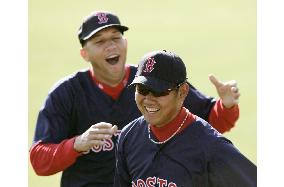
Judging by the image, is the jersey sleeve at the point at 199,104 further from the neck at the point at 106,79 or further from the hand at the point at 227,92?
the neck at the point at 106,79

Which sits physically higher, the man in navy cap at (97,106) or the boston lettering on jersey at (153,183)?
the man in navy cap at (97,106)

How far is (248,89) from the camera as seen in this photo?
34.6ft

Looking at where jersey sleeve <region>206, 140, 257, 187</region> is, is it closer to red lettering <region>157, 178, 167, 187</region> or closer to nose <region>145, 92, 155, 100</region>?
red lettering <region>157, 178, 167, 187</region>

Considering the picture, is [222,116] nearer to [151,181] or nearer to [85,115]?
[85,115]

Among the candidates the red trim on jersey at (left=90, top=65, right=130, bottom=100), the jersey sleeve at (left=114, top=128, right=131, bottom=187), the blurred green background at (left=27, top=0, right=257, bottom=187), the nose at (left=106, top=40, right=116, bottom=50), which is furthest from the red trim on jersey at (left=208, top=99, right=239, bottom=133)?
the blurred green background at (left=27, top=0, right=257, bottom=187)

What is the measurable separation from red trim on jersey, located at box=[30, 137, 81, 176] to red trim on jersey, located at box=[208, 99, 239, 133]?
3.35 ft

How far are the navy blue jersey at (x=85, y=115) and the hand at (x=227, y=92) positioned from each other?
0.20 metres

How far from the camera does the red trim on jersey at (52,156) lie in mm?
4992

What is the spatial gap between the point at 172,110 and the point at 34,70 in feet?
24.9

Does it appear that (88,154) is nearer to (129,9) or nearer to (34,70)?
(34,70)

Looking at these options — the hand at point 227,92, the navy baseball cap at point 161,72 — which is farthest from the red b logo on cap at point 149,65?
the hand at point 227,92

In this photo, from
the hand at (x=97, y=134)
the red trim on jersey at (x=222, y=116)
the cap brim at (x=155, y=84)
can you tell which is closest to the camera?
the cap brim at (x=155, y=84)

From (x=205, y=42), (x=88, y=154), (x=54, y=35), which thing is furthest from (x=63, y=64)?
(x=88, y=154)

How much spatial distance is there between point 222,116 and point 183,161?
48.5 inches
